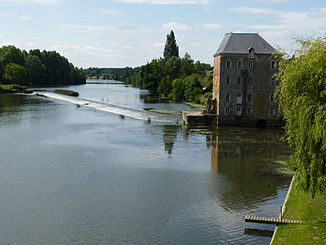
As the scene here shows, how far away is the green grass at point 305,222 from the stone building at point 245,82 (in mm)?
41341

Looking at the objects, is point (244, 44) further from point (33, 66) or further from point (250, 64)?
point (33, 66)

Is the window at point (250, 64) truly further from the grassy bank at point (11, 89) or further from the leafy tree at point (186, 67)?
the grassy bank at point (11, 89)

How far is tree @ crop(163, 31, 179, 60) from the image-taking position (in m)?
175

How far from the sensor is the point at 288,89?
24016 mm

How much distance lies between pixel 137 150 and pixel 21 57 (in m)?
165

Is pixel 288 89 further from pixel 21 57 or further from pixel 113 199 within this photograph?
pixel 21 57

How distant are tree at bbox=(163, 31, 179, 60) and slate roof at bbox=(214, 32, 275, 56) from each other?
108 metres

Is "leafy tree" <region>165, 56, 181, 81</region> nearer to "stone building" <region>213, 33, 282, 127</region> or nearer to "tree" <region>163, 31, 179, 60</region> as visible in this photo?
"tree" <region>163, 31, 179, 60</region>

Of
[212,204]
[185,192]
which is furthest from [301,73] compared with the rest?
[185,192]

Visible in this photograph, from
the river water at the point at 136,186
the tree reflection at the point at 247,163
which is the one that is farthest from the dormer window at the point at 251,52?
the river water at the point at 136,186

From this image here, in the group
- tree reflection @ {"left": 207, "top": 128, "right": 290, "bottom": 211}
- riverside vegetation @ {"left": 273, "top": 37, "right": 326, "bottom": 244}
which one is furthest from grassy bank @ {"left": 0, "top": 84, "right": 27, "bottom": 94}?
riverside vegetation @ {"left": 273, "top": 37, "right": 326, "bottom": 244}

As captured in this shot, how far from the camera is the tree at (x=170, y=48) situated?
6890 inches

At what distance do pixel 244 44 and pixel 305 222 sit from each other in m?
49.1

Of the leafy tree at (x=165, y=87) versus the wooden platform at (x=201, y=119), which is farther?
the leafy tree at (x=165, y=87)
